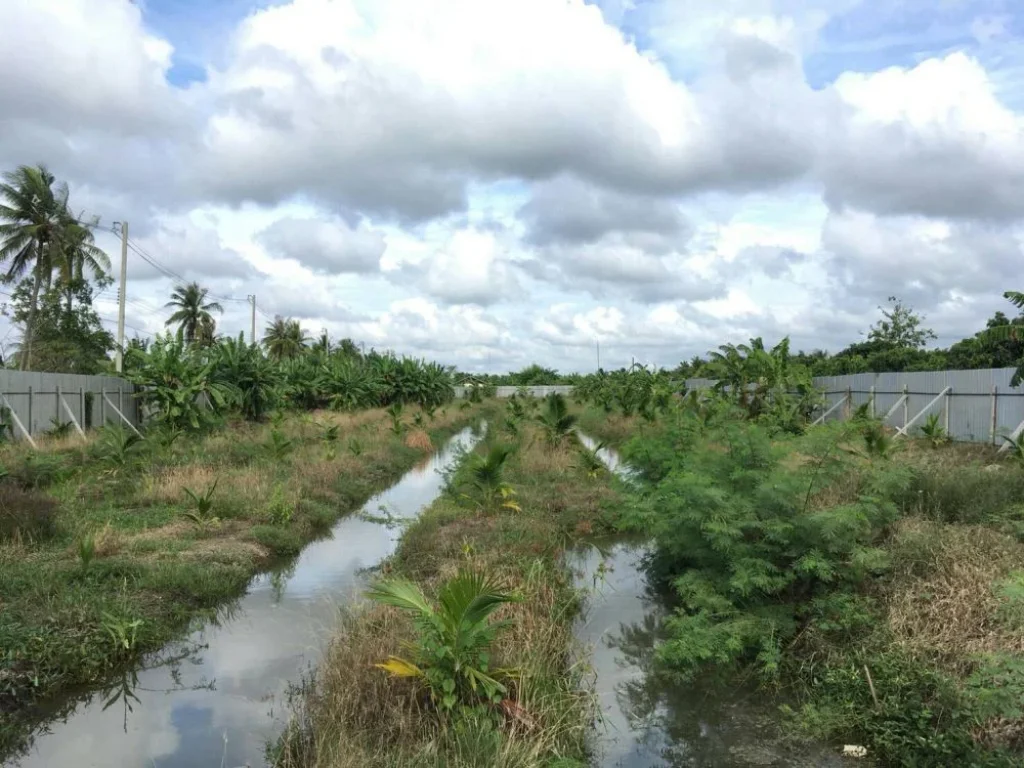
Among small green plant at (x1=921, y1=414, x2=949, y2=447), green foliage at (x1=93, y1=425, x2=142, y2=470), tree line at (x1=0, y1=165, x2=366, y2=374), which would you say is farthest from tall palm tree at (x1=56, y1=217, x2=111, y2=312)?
small green plant at (x1=921, y1=414, x2=949, y2=447)

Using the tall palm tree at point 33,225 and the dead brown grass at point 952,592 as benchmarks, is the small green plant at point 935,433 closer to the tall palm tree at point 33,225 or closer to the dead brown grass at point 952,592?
the dead brown grass at point 952,592

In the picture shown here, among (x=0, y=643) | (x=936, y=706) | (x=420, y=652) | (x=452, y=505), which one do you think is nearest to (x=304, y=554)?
(x=452, y=505)

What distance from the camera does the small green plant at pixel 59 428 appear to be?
822 inches

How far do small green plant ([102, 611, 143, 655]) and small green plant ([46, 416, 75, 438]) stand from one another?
1523 centimetres

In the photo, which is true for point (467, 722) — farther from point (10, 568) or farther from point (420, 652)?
point (10, 568)

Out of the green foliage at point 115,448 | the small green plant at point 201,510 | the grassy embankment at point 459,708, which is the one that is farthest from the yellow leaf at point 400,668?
the green foliage at point 115,448

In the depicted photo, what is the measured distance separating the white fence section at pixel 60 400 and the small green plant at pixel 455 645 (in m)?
17.2

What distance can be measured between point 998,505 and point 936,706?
11.3 feet

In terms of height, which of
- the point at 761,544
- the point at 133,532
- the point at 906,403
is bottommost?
the point at 133,532

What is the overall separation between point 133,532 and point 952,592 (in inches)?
392

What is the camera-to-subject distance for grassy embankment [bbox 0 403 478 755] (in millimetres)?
6977

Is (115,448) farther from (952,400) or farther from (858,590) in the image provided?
(952,400)

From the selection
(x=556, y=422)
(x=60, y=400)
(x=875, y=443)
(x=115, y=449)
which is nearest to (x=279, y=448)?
(x=115, y=449)

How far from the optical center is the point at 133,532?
36.7 feet
